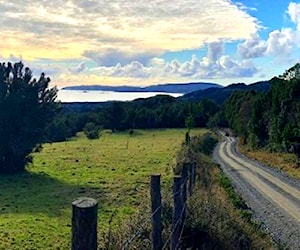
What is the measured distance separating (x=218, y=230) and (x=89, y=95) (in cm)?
9030

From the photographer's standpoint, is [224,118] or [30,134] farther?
[224,118]

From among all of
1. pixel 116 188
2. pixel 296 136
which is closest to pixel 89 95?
pixel 296 136

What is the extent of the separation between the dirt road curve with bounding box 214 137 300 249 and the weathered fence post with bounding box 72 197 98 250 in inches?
536

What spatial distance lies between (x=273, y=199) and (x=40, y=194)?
12.9 m

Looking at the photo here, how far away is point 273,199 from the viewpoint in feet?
83.0

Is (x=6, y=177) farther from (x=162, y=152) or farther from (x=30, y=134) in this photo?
(x=162, y=152)

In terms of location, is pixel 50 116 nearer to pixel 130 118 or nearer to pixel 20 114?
pixel 20 114

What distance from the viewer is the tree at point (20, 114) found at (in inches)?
1499

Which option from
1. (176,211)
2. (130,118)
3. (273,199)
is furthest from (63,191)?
(130,118)

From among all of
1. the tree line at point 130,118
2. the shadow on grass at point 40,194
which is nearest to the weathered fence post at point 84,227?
the shadow on grass at point 40,194

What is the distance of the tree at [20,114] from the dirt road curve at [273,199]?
53.1 feet

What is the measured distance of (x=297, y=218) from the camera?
20531mm

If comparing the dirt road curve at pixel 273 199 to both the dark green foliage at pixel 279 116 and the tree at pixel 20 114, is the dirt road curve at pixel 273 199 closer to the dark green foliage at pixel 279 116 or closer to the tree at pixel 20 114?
the dark green foliage at pixel 279 116

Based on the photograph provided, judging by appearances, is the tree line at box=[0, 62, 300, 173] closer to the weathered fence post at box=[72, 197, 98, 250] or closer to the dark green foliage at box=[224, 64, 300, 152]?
the dark green foliage at box=[224, 64, 300, 152]
